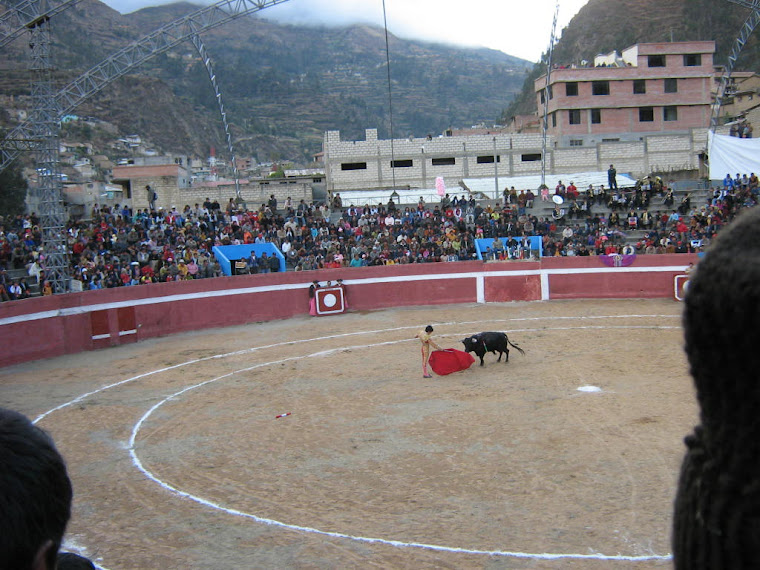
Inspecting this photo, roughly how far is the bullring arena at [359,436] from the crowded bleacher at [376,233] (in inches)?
133

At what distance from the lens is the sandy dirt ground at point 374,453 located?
23.3 ft

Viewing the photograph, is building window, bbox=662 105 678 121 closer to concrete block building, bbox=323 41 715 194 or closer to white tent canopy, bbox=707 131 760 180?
concrete block building, bbox=323 41 715 194

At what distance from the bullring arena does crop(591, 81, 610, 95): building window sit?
2911 centimetres

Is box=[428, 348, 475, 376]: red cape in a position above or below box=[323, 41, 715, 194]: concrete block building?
below

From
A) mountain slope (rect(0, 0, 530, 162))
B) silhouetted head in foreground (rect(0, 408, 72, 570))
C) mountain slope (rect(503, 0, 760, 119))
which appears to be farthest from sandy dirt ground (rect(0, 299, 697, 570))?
mountain slope (rect(0, 0, 530, 162))

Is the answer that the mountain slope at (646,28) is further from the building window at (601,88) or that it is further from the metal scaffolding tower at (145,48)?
the metal scaffolding tower at (145,48)

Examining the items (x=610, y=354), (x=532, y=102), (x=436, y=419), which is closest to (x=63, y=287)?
(x=436, y=419)

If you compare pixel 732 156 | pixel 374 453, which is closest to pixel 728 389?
pixel 374 453

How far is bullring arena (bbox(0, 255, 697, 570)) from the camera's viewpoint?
719cm

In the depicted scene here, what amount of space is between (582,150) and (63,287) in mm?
32007

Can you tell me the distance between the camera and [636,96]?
157ft

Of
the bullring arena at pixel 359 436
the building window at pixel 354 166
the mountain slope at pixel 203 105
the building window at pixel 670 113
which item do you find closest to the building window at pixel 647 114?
the building window at pixel 670 113

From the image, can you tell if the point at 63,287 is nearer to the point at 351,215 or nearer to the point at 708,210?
the point at 351,215

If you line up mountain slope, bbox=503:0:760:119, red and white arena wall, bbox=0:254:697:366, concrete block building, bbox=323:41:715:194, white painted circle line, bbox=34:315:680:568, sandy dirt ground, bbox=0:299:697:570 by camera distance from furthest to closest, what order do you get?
mountain slope, bbox=503:0:760:119, concrete block building, bbox=323:41:715:194, red and white arena wall, bbox=0:254:697:366, sandy dirt ground, bbox=0:299:697:570, white painted circle line, bbox=34:315:680:568
